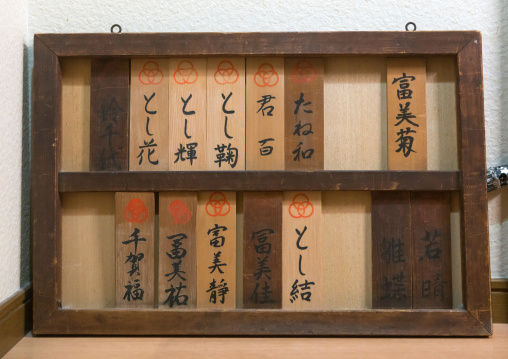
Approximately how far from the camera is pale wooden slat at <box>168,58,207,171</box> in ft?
3.58

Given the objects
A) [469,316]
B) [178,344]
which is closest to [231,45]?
[178,344]

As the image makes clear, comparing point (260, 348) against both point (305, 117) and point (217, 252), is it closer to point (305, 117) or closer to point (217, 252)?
point (217, 252)

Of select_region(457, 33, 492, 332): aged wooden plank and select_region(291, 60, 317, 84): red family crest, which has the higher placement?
select_region(291, 60, 317, 84): red family crest

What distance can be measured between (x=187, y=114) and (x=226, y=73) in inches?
5.3

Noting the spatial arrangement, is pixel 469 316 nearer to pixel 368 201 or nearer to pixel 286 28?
pixel 368 201

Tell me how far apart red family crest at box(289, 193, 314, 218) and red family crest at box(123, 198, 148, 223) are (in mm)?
343

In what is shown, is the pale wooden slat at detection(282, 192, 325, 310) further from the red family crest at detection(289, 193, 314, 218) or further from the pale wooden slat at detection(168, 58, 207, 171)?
the pale wooden slat at detection(168, 58, 207, 171)

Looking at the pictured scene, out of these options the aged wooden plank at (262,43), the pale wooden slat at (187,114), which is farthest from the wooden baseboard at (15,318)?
the aged wooden plank at (262,43)

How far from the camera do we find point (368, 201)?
109 cm

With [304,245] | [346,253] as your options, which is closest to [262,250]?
[304,245]

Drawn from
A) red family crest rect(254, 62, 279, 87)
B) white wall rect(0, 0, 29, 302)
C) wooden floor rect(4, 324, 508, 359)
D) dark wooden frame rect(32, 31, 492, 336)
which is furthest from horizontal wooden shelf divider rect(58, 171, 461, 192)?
wooden floor rect(4, 324, 508, 359)

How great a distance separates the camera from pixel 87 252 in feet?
3.60

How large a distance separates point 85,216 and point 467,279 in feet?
2.94

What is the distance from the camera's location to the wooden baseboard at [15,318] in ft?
3.16
